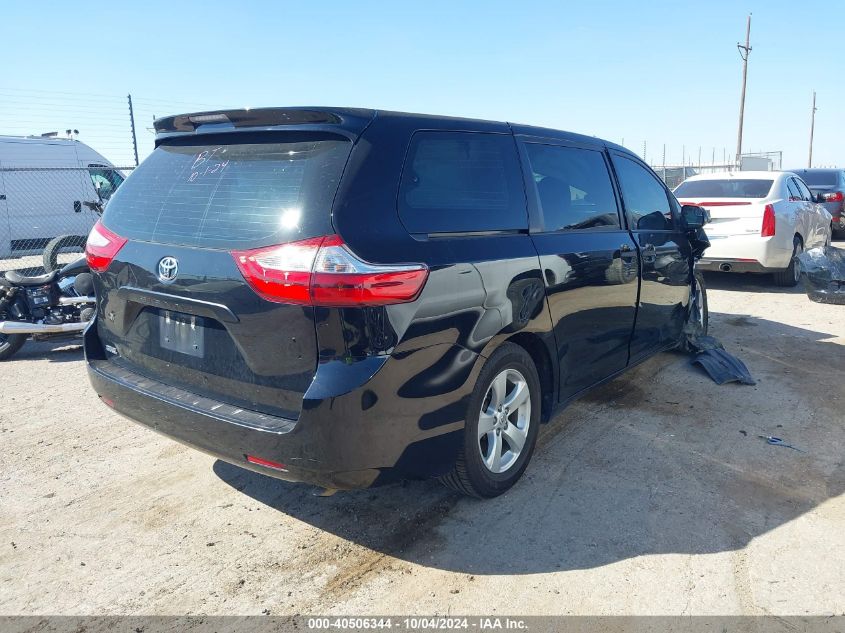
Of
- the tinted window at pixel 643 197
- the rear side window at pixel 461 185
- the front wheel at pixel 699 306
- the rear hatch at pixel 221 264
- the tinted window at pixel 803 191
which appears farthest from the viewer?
the tinted window at pixel 803 191

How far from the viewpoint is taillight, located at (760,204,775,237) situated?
8.98m

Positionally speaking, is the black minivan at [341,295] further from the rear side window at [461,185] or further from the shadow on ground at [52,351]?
the shadow on ground at [52,351]

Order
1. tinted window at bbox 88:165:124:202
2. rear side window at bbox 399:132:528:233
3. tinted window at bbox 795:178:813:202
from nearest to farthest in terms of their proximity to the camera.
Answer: rear side window at bbox 399:132:528:233 < tinted window at bbox 795:178:813:202 < tinted window at bbox 88:165:124:202

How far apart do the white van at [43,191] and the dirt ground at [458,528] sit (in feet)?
31.7

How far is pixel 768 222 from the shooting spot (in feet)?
29.5

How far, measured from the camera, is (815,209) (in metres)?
10.5

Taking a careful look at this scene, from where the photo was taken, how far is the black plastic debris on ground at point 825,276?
865cm

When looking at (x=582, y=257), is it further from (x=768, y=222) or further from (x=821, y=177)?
(x=821, y=177)

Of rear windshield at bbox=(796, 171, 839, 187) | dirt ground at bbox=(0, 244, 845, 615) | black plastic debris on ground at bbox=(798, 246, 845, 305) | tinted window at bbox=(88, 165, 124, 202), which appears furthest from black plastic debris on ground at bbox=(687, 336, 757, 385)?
rear windshield at bbox=(796, 171, 839, 187)

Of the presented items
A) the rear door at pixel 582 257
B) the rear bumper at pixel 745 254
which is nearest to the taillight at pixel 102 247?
the rear door at pixel 582 257

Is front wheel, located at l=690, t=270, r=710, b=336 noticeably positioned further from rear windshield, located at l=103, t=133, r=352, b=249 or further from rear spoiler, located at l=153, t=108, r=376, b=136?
rear windshield, located at l=103, t=133, r=352, b=249

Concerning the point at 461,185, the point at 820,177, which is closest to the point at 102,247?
the point at 461,185

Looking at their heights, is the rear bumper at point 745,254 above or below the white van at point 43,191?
below

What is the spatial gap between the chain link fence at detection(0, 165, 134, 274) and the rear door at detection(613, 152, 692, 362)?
Result: 1043cm
